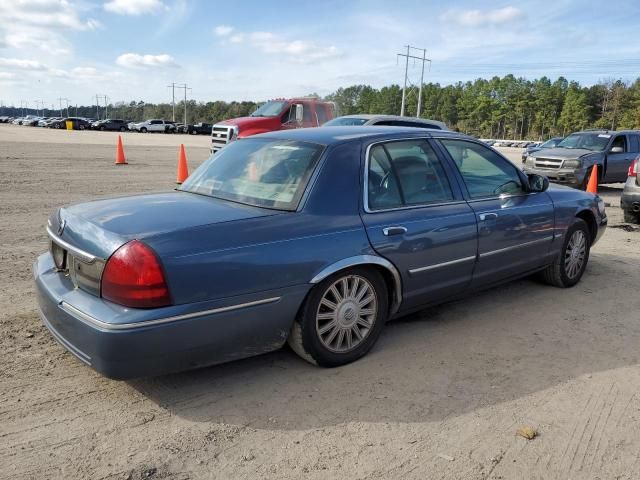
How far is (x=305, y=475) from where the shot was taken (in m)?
2.52

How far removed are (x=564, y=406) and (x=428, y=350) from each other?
3.22 feet

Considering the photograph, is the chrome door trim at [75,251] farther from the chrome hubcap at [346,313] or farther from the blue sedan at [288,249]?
the chrome hubcap at [346,313]

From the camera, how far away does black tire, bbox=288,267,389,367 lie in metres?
3.33

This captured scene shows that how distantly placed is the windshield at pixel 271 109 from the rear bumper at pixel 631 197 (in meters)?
10.5

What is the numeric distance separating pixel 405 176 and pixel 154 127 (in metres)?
61.1

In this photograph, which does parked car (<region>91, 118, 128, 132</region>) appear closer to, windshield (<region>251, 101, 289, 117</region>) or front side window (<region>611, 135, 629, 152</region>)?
windshield (<region>251, 101, 289, 117</region>)

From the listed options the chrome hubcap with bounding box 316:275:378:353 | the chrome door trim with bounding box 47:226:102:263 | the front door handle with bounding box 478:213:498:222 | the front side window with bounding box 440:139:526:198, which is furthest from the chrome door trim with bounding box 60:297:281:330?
the front side window with bounding box 440:139:526:198

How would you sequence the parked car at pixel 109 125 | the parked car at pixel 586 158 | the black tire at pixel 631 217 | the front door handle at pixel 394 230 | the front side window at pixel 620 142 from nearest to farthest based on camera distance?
the front door handle at pixel 394 230 → the black tire at pixel 631 217 → the parked car at pixel 586 158 → the front side window at pixel 620 142 → the parked car at pixel 109 125

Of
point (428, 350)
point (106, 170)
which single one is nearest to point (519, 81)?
point (106, 170)

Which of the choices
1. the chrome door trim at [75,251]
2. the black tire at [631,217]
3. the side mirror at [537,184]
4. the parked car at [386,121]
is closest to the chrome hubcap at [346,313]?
the chrome door trim at [75,251]

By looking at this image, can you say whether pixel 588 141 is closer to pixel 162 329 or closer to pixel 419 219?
pixel 419 219

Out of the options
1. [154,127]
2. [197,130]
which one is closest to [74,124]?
[154,127]

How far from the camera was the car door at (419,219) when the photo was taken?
3.69 m

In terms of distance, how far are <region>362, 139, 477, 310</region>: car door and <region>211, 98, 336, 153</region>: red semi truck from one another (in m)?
12.4
